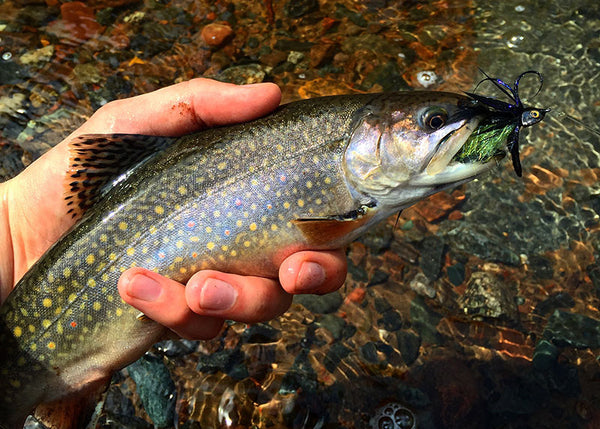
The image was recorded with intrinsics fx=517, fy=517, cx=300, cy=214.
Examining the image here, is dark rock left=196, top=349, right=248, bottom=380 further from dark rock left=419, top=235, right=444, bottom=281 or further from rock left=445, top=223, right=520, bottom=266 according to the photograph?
rock left=445, top=223, right=520, bottom=266

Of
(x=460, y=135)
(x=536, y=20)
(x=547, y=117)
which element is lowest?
(x=547, y=117)

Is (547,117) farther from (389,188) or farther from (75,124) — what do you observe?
(75,124)

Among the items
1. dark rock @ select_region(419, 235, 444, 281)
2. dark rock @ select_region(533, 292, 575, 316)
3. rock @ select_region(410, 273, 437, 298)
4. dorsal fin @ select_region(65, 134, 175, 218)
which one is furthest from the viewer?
dark rock @ select_region(419, 235, 444, 281)

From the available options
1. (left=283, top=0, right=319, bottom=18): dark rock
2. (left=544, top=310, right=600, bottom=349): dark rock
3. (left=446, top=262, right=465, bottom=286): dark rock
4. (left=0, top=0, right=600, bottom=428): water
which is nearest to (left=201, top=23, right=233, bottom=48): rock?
(left=0, top=0, right=600, bottom=428): water

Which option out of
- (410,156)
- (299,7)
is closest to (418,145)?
(410,156)

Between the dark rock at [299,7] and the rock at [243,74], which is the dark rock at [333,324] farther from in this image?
the dark rock at [299,7]

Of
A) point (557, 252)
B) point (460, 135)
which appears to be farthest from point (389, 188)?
point (557, 252)
